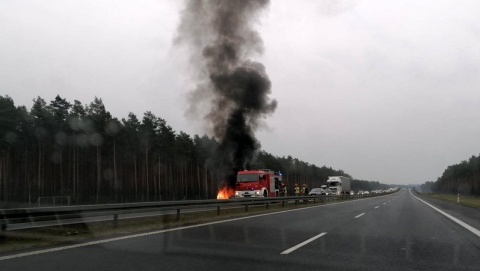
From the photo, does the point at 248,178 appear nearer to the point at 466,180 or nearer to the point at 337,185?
the point at 337,185

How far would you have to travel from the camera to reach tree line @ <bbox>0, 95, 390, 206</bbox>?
49.3 meters

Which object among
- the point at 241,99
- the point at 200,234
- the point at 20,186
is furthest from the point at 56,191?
the point at 200,234

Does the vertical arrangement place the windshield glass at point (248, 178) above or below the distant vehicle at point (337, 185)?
above

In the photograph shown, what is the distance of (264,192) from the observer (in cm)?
3312

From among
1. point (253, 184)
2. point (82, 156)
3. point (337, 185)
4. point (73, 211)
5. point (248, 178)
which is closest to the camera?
point (73, 211)

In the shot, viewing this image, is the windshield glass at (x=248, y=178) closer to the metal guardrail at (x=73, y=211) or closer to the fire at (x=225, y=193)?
the fire at (x=225, y=193)

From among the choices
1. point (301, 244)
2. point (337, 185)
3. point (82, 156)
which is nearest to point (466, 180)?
point (337, 185)

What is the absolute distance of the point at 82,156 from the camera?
56.0m

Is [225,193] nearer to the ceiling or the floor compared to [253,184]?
nearer to the floor

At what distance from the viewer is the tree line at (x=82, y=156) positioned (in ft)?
162

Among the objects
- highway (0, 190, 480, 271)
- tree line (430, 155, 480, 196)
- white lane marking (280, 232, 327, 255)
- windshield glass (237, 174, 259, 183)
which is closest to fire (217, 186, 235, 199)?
windshield glass (237, 174, 259, 183)

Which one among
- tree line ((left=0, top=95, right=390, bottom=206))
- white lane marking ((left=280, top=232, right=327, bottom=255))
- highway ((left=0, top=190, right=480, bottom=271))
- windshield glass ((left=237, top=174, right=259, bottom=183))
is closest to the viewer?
highway ((left=0, top=190, right=480, bottom=271))

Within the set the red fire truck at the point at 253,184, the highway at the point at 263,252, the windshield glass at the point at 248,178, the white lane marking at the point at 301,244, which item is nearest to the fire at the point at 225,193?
the red fire truck at the point at 253,184

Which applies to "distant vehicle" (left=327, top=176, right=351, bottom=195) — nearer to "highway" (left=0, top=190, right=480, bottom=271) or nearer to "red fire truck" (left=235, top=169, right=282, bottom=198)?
"red fire truck" (left=235, top=169, right=282, bottom=198)
